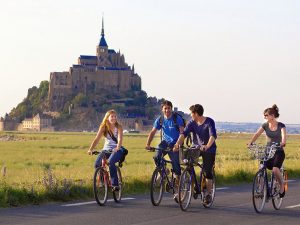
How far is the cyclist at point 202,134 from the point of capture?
11758mm

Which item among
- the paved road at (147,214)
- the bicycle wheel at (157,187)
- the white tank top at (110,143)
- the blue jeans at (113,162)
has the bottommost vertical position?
the paved road at (147,214)

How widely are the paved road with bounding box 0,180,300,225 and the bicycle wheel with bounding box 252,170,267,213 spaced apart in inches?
5.7

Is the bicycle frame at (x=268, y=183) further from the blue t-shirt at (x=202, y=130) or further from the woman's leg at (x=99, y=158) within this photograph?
the woman's leg at (x=99, y=158)

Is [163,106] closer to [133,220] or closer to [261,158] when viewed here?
[261,158]

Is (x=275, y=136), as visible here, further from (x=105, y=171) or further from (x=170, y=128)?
(x=105, y=171)

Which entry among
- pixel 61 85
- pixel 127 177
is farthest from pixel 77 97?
pixel 127 177

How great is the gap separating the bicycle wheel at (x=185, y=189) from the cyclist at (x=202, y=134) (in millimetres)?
399

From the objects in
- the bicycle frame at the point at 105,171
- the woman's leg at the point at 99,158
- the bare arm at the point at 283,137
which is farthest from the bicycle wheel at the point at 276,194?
the woman's leg at the point at 99,158

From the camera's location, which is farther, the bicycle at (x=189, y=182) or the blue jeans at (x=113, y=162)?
the blue jeans at (x=113, y=162)

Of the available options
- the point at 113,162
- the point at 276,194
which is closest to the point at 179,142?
the point at 113,162

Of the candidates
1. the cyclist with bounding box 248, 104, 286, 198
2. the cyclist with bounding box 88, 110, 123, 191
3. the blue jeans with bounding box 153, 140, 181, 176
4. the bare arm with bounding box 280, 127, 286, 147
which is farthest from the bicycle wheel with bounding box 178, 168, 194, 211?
the bare arm with bounding box 280, 127, 286, 147

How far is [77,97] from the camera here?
196125 mm

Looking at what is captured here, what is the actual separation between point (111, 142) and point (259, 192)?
2.75m

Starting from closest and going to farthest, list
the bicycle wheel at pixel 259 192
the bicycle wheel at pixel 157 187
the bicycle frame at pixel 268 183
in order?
the bicycle wheel at pixel 259 192
the bicycle frame at pixel 268 183
the bicycle wheel at pixel 157 187
